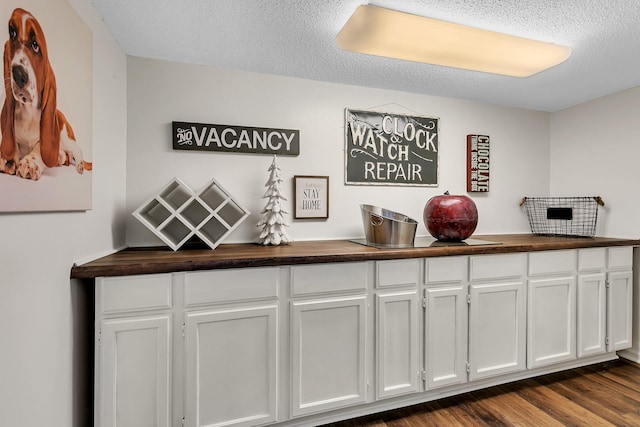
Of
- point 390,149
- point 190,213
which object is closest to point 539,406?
point 390,149

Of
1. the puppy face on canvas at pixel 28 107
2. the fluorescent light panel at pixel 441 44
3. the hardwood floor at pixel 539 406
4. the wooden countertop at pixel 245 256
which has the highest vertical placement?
the fluorescent light panel at pixel 441 44

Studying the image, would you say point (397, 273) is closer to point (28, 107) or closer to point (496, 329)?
point (496, 329)

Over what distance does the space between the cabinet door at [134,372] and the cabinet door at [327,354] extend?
62 cm

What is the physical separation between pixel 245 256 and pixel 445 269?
1.22 metres

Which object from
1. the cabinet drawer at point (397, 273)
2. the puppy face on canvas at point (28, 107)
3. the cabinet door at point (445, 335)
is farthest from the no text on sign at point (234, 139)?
the cabinet door at point (445, 335)

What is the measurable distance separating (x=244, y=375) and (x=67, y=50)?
1.61m

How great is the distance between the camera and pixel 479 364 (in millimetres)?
2115

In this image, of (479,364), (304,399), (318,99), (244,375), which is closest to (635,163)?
(479,364)

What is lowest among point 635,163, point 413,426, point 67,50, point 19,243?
point 413,426

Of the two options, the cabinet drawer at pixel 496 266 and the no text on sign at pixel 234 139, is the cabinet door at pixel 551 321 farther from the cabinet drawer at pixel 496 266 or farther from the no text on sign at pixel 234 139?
the no text on sign at pixel 234 139

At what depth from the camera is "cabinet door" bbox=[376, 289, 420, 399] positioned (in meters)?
1.90

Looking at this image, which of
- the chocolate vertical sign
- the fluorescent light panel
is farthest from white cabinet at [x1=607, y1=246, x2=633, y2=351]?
the fluorescent light panel

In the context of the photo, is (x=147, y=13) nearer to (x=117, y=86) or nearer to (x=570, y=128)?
(x=117, y=86)

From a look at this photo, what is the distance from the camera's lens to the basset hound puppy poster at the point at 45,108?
0.97m
